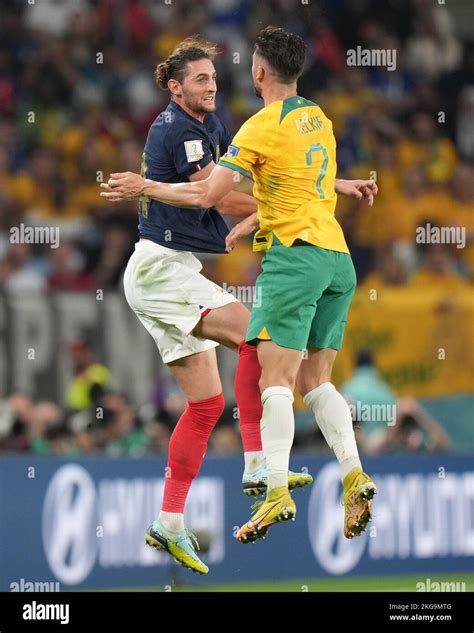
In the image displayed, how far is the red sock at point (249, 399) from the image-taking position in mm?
7605

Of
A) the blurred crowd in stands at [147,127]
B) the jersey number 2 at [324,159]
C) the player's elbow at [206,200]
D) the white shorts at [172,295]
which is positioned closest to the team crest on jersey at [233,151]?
the player's elbow at [206,200]

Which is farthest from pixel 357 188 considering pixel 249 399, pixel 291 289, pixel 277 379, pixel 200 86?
pixel 249 399

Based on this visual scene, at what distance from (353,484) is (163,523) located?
4.22 feet

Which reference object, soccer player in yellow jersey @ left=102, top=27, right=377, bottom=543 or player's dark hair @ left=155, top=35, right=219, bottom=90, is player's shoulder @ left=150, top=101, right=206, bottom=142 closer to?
player's dark hair @ left=155, top=35, right=219, bottom=90

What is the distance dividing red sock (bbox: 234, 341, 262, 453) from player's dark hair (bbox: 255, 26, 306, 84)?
4.73 feet

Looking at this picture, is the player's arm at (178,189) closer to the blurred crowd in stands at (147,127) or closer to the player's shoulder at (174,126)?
the player's shoulder at (174,126)

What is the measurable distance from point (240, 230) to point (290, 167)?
1.37 ft

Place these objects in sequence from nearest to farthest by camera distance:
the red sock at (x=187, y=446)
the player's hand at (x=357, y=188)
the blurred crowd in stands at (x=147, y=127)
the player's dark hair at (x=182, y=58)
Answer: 1. the player's hand at (x=357, y=188)
2. the player's dark hair at (x=182, y=58)
3. the red sock at (x=187, y=446)
4. the blurred crowd in stands at (x=147, y=127)

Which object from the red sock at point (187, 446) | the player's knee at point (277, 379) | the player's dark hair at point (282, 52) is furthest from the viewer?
the red sock at point (187, 446)

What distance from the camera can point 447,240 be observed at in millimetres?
14586

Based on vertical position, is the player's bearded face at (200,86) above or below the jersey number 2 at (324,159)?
above

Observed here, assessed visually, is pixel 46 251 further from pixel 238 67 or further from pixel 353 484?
pixel 353 484

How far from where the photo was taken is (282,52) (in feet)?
23.3

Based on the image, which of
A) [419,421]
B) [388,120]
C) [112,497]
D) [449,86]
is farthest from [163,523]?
[449,86]
